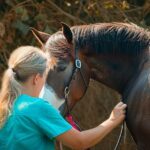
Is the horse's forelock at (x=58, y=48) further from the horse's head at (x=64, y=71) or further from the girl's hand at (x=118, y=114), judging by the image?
the girl's hand at (x=118, y=114)

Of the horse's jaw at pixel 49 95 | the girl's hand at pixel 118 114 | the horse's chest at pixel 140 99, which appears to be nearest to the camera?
the girl's hand at pixel 118 114

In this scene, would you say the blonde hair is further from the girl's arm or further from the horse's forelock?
the horse's forelock

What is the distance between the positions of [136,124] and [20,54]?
971 millimetres

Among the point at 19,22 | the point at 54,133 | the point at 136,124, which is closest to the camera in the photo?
the point at 54,133

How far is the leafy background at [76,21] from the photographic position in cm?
568

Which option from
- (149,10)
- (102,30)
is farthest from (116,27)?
(149,10)

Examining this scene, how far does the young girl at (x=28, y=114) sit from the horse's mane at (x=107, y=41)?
29.0 inches

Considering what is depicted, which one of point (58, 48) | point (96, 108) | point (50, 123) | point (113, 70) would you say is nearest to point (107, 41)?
point (113, 70)

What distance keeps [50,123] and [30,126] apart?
0.32 ft

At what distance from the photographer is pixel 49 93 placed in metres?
3.35

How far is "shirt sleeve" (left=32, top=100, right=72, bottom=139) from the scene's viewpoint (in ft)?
8.43

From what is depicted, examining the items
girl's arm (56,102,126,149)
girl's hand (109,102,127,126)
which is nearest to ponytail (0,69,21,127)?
girl's arm (56,102,126,149)

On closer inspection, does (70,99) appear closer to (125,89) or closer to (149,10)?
(125,89)

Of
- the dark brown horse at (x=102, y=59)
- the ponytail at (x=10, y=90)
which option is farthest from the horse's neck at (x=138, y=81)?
the ponytail at (x=10, y=90)
